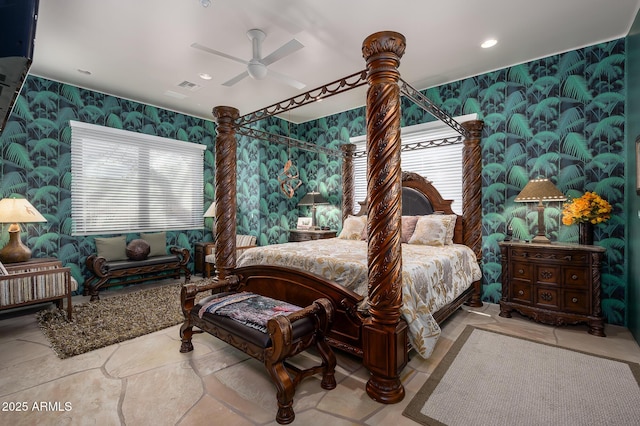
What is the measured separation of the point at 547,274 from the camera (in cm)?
328

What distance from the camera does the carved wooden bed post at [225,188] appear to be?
10.7 feet

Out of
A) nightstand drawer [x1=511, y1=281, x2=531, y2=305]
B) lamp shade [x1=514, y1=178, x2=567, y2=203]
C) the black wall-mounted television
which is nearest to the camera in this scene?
the black wall-mounted television

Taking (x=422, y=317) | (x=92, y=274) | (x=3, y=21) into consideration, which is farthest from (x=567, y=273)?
(x=92, y=274)

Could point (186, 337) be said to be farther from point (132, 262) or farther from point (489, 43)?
point (489, 43)

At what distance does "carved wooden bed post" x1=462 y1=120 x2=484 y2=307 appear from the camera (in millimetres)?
3961

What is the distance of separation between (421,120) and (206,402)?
4625mm

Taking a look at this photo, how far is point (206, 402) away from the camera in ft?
6.54

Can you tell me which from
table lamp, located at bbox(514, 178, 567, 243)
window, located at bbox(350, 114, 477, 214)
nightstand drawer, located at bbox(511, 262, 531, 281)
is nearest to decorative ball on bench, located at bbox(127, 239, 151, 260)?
window, located at bbox(350, 114, 477, 214)

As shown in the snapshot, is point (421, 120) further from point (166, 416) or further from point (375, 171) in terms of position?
point (166, 416)

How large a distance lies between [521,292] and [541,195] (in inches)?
44.7

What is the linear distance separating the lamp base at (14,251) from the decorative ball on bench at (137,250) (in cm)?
118

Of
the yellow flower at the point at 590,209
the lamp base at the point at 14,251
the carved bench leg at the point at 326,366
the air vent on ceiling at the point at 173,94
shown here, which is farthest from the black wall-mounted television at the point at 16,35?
the air vent on ceiling at the point at 173,94

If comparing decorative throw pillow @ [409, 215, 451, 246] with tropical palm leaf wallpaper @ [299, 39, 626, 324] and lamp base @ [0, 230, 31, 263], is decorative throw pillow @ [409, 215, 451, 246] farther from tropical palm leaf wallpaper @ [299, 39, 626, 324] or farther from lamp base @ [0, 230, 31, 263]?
lamp base @ [0, 230, 31, 263]

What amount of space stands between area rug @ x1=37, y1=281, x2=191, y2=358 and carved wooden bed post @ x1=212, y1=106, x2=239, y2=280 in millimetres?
966
